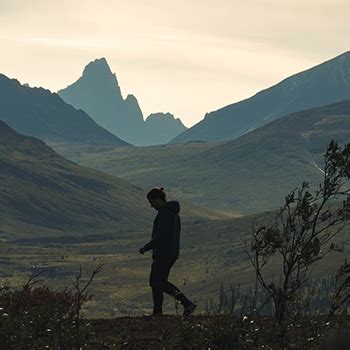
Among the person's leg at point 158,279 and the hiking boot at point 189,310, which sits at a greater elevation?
the person's leg at point 158,279

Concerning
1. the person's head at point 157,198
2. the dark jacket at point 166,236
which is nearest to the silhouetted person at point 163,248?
the dark jacket at point 166,236

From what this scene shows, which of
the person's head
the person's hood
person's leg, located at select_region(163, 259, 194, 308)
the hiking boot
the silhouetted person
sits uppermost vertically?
the person's head

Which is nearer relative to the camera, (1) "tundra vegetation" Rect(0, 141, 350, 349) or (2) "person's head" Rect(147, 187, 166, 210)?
(1) "tundra vegetation" Rect(0, 141, 350, 349)

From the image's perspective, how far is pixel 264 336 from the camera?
465 inches

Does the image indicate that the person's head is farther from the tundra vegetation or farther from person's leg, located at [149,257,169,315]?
the tundra vegetation

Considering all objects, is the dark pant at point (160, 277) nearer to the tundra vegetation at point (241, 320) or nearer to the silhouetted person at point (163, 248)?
the silhouetted person at point (163, 248)

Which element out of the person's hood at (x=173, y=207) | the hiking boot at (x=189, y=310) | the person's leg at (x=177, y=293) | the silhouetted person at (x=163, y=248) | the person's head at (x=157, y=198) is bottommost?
the hiking boot at (x=189, y=310)

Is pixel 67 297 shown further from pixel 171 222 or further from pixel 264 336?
pixel 264 336

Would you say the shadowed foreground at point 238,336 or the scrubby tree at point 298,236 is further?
the scrubby tree at point 298,236

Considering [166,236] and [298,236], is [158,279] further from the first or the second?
[298,236]

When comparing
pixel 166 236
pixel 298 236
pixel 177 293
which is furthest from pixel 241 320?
pixel 166 236

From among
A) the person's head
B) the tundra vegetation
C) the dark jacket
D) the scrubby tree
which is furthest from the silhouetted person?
the scrubby tree

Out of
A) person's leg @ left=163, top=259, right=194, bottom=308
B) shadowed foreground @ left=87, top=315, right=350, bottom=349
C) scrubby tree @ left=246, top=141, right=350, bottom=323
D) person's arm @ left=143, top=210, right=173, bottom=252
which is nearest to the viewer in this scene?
shadowed foreground @ left=87, top=315, right=350, bottom=349

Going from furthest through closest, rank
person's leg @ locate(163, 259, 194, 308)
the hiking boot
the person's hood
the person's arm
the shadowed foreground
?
the person's hood, the person's arm, person's leg @ locate(163, 259, 194, 308), the hiking boot, the shadowed foreground
